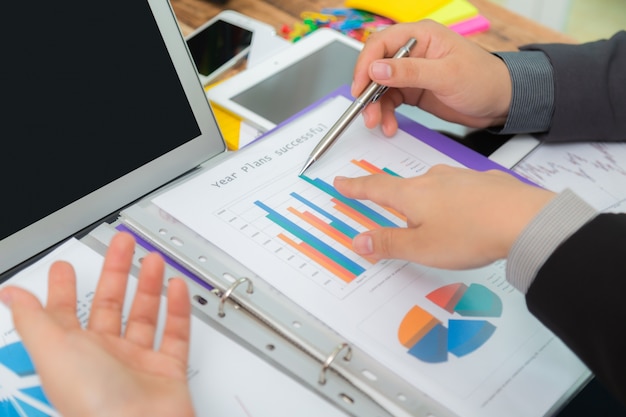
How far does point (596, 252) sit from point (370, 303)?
18cm

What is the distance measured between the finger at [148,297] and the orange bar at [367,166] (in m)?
0.27

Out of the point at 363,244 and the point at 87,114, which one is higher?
the point at 87,114

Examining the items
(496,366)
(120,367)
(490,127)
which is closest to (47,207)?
(120,367)

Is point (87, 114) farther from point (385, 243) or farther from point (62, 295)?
point (385, 243)

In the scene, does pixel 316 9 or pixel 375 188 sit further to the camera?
pixel 316 9

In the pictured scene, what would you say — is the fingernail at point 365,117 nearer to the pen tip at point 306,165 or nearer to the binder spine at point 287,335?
the pen tip at point 306,165

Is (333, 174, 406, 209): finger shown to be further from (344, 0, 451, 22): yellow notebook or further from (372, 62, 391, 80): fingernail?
(344, 0, 451, 22): yellow notebook

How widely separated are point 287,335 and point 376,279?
105mm

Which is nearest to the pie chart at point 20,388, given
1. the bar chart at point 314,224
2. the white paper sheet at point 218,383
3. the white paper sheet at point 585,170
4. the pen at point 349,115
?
the white paper sheet at point 218,383

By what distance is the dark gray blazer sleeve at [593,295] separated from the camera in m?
0.48

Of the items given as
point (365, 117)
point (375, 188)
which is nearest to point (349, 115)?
point (365, 117)

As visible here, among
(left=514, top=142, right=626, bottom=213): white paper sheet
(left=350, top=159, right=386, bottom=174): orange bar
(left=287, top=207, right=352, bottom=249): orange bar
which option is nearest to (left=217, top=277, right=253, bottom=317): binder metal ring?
(left=287, top=207, right=352, bottom=249): orange bar

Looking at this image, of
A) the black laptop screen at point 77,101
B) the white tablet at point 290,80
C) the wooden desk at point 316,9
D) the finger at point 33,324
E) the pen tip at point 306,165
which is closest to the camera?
the finger at point 33,324

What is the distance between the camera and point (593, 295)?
0.49 metres
